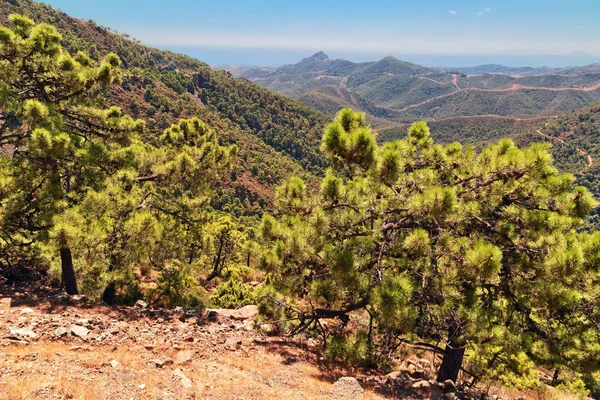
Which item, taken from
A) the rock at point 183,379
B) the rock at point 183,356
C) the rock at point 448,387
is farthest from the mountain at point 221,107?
the rock at point 448,387

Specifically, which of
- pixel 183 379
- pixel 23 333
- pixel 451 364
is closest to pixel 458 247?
pixel 451 364

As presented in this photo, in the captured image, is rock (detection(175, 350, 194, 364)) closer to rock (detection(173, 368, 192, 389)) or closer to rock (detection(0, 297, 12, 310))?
rock (detection(173, 368, 192, 389))

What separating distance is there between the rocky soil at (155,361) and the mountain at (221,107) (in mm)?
55583

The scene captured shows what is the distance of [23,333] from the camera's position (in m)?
6.55

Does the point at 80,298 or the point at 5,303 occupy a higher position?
the point at 5,303

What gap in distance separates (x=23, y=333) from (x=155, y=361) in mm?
2778

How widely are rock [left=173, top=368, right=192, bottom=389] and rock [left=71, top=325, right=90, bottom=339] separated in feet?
8.01

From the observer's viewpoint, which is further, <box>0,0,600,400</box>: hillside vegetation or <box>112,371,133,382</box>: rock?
<box>0,0,600,400</box>: hillside vegetation

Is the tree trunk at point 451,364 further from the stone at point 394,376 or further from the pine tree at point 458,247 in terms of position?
the stone at point 394,376

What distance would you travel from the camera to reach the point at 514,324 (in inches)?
247

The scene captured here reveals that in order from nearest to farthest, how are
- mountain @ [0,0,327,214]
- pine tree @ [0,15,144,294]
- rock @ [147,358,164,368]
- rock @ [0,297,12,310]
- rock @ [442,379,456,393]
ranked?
rock @ [147,358,164,368], rock @ [442,379,456,393], rock @ [0,297,12,310], pine tree @ [0,15,144,294], mountain @ [0,0,327,214]

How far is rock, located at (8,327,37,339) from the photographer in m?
6.47

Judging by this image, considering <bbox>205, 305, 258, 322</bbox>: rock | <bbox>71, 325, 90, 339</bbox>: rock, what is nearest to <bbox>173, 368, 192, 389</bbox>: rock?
<bbox>71, 325, 90, 339</bbox>: rock

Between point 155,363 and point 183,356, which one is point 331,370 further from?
point 155,363
